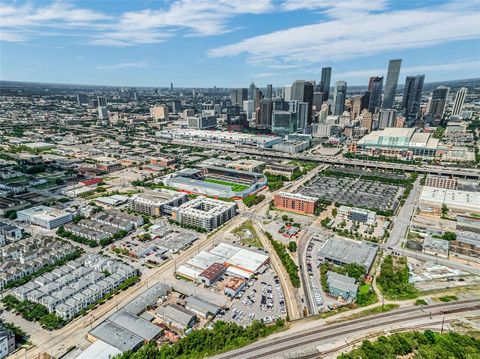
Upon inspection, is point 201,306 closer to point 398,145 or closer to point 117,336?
point 117,336

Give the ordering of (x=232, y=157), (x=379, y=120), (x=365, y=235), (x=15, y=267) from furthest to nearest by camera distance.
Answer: (x=379, y=120) → (x=232, y=157) → (x=365, y=235) → (x=15, y=267)

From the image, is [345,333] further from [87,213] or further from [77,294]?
[87,213]

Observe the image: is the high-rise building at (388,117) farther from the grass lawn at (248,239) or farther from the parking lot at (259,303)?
the parking lot at (259,303)

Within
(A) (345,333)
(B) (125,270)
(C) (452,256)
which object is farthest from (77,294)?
(C) (452,256)

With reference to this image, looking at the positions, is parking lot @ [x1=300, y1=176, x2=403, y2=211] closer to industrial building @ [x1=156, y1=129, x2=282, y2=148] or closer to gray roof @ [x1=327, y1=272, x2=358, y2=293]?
gray roof @ [x1=327, y1=272, x2=358, y2=293]

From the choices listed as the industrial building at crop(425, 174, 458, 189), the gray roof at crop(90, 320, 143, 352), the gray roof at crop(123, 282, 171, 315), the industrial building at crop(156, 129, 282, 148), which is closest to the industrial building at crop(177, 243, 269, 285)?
the gray roof at crop(123, 282, 171, 315)

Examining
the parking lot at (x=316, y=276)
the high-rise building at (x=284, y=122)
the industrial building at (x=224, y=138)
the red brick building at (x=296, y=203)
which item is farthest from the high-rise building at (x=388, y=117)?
the parking lot at (x=316, y=276)
